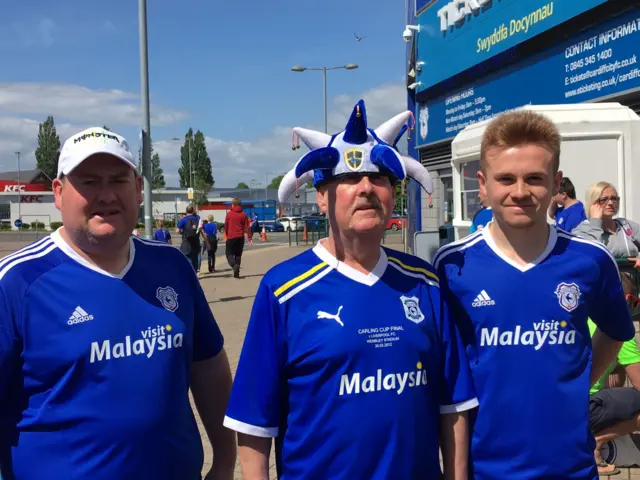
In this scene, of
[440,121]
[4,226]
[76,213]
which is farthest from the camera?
[4,226]

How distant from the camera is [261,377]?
1943mm

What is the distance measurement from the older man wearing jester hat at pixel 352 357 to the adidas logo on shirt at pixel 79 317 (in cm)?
56

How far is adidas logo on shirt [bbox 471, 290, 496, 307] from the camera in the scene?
87.1 inches

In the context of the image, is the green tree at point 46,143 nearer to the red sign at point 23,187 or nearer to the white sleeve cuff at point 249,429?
the red sign at point 23,187

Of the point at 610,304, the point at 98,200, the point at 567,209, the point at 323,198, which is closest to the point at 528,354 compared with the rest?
the point at 610,304

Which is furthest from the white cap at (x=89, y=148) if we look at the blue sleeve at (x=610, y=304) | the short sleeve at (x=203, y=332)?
the blue sleeve at (x=610, y=304)

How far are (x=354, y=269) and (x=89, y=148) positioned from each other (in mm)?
1022

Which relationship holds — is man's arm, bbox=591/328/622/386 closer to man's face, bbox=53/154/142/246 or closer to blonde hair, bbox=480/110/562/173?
blonde hair, bbox=480/110/562/173

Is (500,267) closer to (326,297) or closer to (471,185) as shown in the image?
(326,297)

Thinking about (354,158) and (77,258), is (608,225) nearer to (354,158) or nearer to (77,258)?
(354,158)

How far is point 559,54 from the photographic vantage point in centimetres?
1166

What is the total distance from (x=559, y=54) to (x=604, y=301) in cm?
1055

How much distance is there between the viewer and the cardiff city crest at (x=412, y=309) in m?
2.02

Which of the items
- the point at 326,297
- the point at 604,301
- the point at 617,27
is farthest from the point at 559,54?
the point at 326,297
